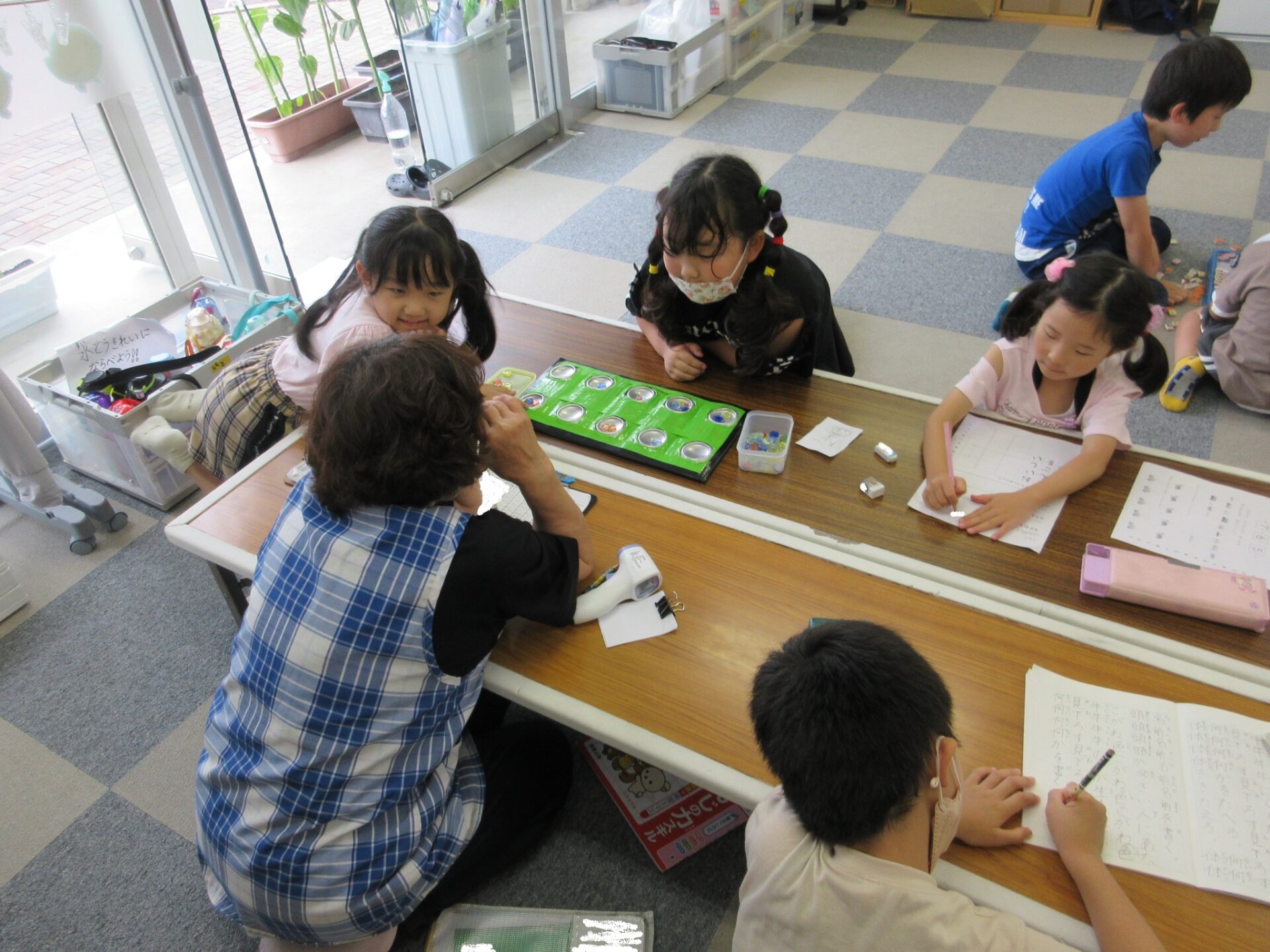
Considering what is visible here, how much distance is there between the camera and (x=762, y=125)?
171 inches

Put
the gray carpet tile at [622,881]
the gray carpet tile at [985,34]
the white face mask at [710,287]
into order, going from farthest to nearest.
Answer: the gray carpet tile at [985,34] → the white face mask at [710,287] → the gray carpet tile at [622,881]

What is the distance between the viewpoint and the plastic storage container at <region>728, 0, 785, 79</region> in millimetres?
4789

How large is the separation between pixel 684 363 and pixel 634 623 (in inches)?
26.9

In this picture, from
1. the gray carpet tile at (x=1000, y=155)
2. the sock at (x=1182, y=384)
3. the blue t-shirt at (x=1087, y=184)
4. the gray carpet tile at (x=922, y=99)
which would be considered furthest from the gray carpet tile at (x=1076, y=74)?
the sock at (x=1182, y=384)

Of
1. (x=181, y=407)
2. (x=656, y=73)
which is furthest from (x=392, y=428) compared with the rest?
(x=656, y=73)

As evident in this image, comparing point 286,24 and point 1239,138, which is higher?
point 286,24

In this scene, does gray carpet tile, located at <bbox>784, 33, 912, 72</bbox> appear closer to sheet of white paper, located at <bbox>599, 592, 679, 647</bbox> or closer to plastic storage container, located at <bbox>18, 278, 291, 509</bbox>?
plastic storage container, located at <bbox>18, 278, 291, 509</bbox>

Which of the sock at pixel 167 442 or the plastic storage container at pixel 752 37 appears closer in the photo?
the sock at pixel 167 442

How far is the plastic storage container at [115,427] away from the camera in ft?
7.54

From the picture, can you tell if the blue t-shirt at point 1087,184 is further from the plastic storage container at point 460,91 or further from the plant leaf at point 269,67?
the plant leaf at point 269,67

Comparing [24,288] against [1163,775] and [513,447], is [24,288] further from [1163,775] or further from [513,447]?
[1163,775]

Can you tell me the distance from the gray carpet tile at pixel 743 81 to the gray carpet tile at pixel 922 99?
0.66 meters

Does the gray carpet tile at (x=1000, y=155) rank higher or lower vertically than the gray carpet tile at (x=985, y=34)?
lower

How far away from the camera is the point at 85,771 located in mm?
1820
